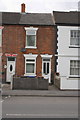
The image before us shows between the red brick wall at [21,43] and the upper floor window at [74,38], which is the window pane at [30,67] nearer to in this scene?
the red brick wall at [21,43]

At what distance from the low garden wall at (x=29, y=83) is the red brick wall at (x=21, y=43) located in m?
4.26

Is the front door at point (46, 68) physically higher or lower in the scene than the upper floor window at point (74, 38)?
lower

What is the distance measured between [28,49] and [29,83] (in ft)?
16.5

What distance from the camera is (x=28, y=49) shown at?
24969 mm

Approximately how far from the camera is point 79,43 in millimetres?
24891

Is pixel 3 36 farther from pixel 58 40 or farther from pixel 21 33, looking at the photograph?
pixel 58 40

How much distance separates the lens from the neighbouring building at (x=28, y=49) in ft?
81.7

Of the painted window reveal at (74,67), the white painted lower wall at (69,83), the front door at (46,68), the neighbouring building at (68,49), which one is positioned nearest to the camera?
the white painted lower wall at (69,83)

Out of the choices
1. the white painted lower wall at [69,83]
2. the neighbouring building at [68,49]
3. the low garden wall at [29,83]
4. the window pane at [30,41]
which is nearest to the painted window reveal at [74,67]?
the neighbouring building at [68,49]

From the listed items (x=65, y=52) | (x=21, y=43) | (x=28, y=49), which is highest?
(x=21, y=43)

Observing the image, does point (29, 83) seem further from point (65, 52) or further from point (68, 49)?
point (68, 49)

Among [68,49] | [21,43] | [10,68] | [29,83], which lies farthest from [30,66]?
[29,83]

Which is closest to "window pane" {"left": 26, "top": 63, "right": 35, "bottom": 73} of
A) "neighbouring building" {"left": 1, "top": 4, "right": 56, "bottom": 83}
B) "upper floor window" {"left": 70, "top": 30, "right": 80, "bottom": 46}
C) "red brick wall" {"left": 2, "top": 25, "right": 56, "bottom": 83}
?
"neighbouring building" {"left": 1, "top": 4, "right": 56, "bottom": 83}

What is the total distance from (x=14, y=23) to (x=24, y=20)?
141 centimetres
